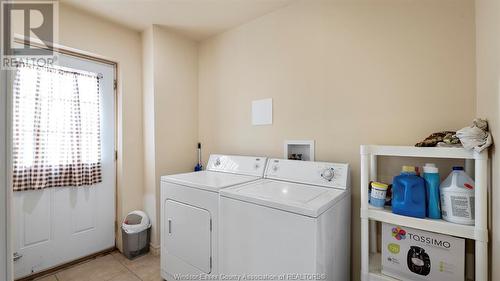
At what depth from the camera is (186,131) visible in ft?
9.04

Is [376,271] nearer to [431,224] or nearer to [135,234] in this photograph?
[431,224]

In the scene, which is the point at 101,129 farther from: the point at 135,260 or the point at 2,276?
the point at 2,276

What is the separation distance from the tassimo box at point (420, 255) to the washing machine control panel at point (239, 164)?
103cm

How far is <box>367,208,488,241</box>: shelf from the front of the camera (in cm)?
107

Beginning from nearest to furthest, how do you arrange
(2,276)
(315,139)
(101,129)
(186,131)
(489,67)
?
(2,276) → (489,67) → (315,139) → (101,129) → (186,131)

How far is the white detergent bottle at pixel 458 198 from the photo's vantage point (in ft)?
3.65

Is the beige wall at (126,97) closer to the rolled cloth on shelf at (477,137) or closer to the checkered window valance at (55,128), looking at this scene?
the checkered window valance at (55,128)

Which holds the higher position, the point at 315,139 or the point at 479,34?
the point at 479,34

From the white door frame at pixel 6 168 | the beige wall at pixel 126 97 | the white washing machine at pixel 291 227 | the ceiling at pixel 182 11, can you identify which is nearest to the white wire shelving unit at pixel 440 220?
the white washing machine at pixel 291 227

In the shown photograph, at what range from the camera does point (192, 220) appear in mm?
1728

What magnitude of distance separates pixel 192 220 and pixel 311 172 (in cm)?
98

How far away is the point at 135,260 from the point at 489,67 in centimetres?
313

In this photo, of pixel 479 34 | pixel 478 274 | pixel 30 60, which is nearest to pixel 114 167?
pixel 30 60

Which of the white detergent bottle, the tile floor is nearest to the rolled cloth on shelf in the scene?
the white detergent bottle
